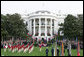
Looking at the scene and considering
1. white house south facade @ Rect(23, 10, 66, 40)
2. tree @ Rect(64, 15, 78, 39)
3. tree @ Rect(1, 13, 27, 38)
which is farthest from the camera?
white house south facade @ Rect(23, 10, 66, 40)

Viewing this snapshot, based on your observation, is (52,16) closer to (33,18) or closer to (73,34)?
(33,18)

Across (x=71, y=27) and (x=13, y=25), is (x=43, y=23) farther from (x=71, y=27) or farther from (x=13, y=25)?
(x=71, y=27)

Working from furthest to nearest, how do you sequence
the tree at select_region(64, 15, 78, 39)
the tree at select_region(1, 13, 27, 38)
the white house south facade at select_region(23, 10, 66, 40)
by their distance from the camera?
the white house south facade at select_region(23, 10, 66, 40)
the tree at select_region(1, 13, 27, 38)
the tree at select_region(64, 15, 78, 39)

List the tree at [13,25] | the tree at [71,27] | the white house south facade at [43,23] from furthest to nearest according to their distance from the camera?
the white house south facade at [43,23] → the tree at [13,25] → the tree at [71,27]

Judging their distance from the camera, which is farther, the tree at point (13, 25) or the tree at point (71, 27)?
the tree at point (13, 25)

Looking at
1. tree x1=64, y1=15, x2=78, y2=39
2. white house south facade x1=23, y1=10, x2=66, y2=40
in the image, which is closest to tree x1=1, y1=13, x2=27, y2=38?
tree x1=64, y1=15, x2=78, y2=39

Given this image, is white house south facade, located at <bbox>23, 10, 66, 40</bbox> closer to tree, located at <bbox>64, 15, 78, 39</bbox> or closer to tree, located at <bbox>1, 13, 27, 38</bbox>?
tree, located at <bbox>1, 13, 27, 38</bbox>

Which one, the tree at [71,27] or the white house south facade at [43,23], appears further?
the white house south facade at [43,23]

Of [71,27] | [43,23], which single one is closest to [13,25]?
[71,27]

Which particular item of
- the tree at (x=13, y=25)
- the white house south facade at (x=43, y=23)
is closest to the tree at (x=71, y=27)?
the tree at (x=13, y=25)

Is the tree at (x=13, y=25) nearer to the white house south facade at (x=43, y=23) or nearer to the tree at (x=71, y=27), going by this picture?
the tree at (x=71, y=27)

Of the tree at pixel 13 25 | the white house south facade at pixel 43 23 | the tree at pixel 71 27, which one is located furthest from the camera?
the white house south facade at pixel 43 23

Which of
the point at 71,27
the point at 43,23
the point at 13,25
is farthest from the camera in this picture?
the point at 43,23

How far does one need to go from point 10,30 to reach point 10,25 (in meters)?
0.97
